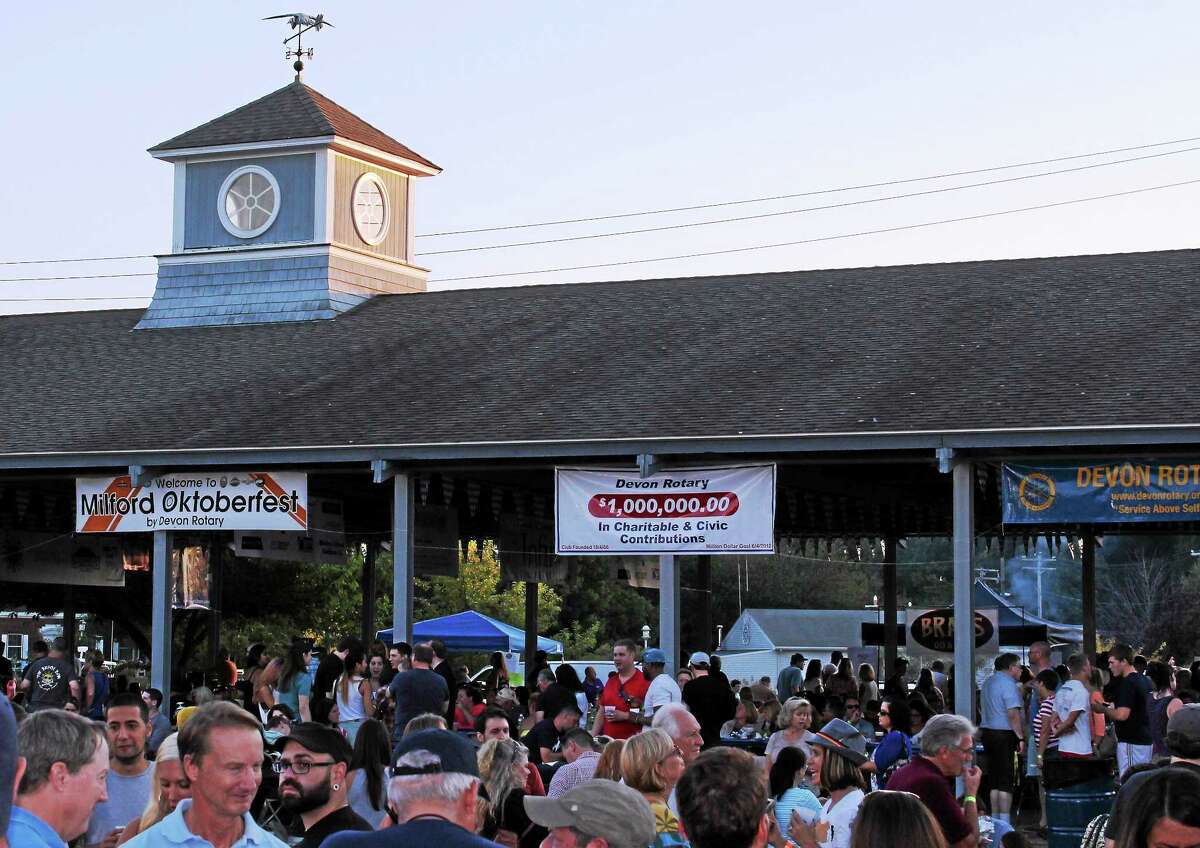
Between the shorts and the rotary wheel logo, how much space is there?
1.94 m

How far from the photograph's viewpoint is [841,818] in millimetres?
8070

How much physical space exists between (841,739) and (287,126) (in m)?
17.8

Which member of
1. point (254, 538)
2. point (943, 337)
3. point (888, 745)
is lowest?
point (888, 745)

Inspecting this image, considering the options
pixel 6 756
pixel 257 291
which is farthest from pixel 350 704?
pixel 6 756

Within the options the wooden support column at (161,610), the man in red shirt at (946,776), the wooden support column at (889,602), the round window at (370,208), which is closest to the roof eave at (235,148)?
the round window at (370,208)

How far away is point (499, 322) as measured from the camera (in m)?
23.1

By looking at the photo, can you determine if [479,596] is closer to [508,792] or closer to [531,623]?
[531,623]

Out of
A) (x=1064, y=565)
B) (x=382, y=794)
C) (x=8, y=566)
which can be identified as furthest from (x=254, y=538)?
(x=1064, y=565)

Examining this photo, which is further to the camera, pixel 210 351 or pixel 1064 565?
Answer: pixel 1064 565

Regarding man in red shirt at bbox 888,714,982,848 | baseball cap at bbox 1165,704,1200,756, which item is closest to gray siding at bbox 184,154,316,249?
man in red shirt at bbox 888,714,982,848

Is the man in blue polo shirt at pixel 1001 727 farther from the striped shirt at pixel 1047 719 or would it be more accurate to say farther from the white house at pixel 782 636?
the white house at pixel 782 636

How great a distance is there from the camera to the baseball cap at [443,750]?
5023 millimetres

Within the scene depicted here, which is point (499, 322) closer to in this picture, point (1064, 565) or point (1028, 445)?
point (1028, 445)

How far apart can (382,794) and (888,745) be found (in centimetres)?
532
